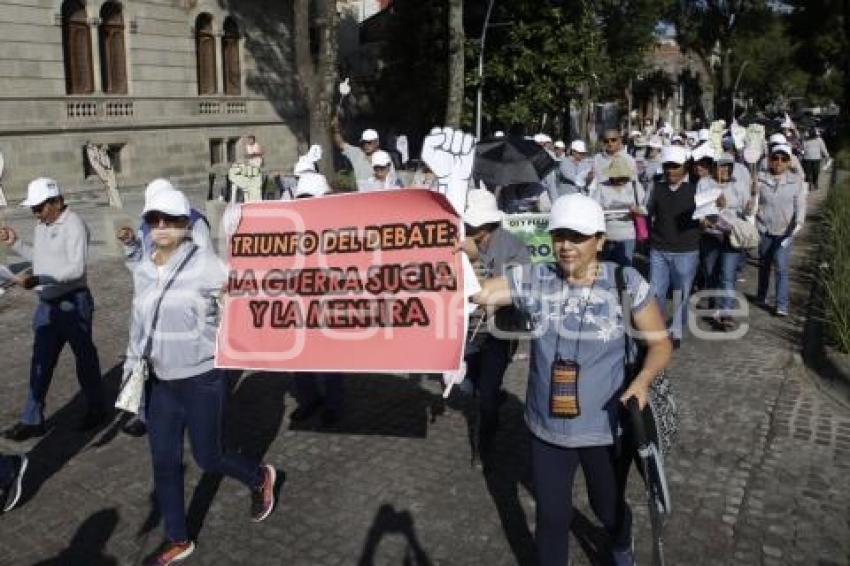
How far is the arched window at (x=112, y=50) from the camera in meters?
23.1

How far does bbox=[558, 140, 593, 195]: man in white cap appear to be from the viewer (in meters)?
11.6

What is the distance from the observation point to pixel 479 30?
99.6 feet

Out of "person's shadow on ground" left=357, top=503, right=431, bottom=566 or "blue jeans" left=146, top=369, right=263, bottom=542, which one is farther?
"person's shadow on ground" left=357, top=503, right=431, bottom=566

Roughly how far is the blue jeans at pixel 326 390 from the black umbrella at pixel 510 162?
3714 millimetres

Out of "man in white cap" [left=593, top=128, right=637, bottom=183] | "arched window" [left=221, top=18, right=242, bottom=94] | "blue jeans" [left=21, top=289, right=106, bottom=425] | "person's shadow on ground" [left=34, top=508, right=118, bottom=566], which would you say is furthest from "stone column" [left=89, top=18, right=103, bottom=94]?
"person's shadow on ground" [left=34, top=508, right=118, bottom=566]

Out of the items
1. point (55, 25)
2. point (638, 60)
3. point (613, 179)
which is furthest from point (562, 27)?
point (613, 179)

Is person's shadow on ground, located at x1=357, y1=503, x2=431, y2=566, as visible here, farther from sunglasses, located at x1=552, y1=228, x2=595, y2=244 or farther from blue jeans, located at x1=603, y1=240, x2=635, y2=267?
blue jeans, located at x1=603, y1=240, x2=635, y2=267

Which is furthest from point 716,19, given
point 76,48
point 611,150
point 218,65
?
point 611,150

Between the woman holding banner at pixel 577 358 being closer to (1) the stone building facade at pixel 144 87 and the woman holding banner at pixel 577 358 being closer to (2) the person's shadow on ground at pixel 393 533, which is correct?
(2) the person's shadow on ground at pixel 393 533

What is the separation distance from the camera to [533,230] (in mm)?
7984

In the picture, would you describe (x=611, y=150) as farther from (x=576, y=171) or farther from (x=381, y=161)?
(x=576, y=171)

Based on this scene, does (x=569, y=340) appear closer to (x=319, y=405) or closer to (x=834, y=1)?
(x=319, y=405)

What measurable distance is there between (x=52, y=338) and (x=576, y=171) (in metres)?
8.37


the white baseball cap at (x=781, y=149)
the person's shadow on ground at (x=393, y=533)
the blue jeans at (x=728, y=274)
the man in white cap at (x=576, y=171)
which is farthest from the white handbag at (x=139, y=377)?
the man in white cap at (x=576, y=171)
